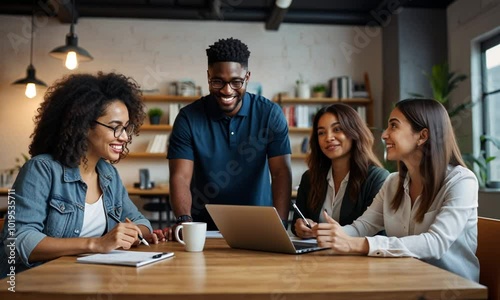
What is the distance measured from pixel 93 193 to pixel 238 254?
0.62m

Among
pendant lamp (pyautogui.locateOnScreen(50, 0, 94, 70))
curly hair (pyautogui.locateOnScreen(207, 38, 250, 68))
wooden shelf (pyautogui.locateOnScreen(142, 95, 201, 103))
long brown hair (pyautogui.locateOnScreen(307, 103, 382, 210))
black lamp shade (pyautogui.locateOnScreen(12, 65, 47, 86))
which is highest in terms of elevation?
pendant lamp (pyautogui.locateOnScreen(50, 0, 94, 70))

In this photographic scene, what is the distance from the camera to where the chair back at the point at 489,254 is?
1401 millimetres

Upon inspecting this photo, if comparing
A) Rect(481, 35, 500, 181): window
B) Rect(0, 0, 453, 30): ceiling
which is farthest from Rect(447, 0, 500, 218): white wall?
Rect(0, 0, 453, 30): ceiling

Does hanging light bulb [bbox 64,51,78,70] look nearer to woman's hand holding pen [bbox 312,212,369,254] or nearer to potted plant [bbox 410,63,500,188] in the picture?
potted plant [bbox 410,63,500,188]

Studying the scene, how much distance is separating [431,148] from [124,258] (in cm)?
102

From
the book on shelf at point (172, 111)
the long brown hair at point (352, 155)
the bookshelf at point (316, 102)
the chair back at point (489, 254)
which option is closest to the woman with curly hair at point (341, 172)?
the long brown hair at point (352, 155)

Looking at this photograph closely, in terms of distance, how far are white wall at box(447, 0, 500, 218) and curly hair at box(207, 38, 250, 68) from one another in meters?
3.07

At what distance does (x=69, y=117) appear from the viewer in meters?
1.62

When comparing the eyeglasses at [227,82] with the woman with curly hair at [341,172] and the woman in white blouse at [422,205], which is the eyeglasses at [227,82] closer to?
the woman with curly hair at [341,172]

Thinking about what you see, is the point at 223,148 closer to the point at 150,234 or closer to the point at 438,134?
the point at 150,234

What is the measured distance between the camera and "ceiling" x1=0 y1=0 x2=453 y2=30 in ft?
18.5

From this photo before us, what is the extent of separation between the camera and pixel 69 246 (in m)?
1.37

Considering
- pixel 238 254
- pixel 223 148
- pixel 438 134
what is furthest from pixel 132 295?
pixel 223 148

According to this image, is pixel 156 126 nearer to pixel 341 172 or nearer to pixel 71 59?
pixel 71 59
